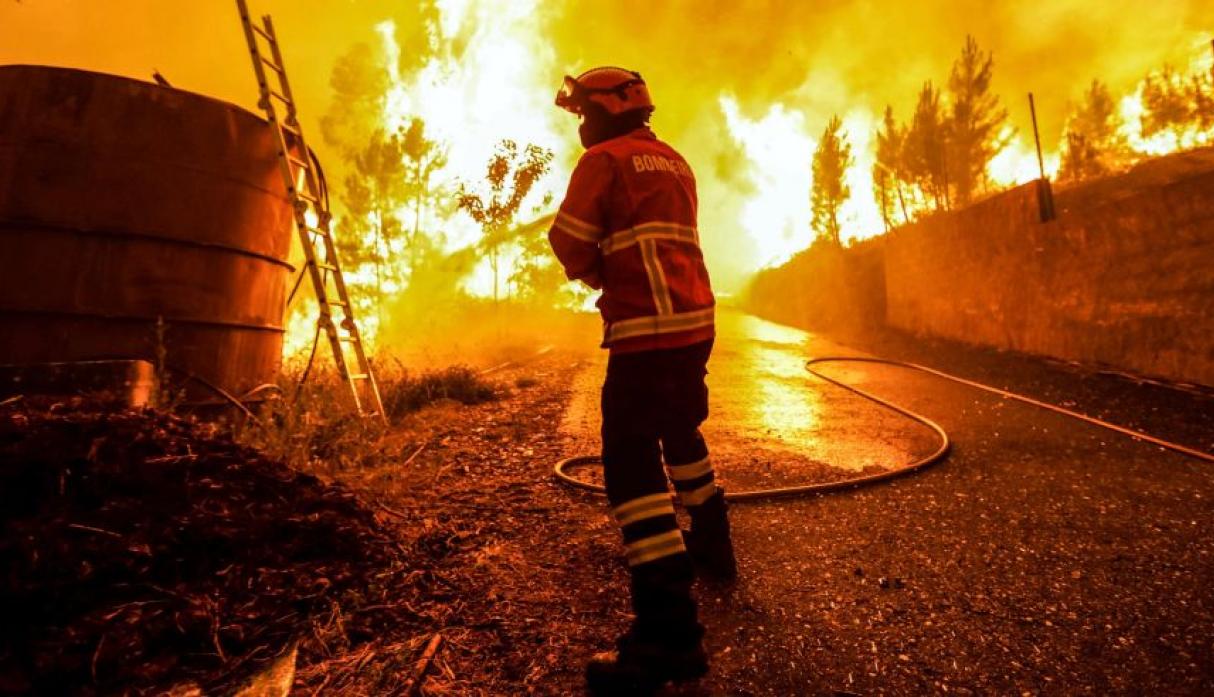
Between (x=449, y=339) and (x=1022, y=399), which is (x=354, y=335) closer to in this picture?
(x=1022, y=399)

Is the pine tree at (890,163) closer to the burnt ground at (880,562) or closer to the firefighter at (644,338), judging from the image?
the burnt ground at (880,562)

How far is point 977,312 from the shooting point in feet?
32.3

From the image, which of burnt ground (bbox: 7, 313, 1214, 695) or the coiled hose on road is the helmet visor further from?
the coiled hose on road

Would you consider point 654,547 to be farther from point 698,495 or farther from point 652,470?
point 698,495

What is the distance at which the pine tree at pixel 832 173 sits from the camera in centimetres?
2562

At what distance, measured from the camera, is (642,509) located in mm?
1831

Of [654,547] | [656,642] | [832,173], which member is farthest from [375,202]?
[832,173]

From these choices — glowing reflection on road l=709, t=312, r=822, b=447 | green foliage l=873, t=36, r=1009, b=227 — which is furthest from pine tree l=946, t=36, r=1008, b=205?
glowing reflection on road l=709, t=312, r=822, b=447

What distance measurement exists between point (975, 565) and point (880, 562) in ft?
1.39

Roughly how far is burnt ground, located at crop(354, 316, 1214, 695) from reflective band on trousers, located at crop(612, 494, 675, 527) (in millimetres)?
544

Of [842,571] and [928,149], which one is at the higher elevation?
[928,149]

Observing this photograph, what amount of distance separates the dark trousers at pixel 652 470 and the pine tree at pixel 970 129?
2796 cm

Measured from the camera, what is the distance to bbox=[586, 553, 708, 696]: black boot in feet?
5.38

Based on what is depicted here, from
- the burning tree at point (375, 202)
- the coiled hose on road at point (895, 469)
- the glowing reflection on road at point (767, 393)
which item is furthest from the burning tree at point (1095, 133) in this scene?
the burning tree at point (375, 202)
